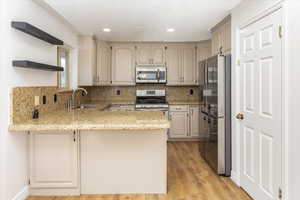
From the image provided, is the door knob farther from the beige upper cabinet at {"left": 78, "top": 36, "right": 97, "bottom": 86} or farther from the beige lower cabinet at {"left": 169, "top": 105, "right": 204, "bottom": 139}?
the beige upper cabinet at {"left": 78, "top": 36, "right": 97, "bottom": 86}

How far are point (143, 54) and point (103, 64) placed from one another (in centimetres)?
98

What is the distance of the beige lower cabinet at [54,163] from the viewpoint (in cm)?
278

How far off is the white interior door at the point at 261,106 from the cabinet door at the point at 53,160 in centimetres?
204

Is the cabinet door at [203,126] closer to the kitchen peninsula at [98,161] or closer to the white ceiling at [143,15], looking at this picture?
the kitchen peninsula at [98,161]

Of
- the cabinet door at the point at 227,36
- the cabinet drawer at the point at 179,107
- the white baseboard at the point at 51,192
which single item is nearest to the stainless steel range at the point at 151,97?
the cabinet drawer at the point at 179,107

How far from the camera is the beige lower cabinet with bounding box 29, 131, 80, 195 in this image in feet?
9.13

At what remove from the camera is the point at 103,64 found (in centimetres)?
555

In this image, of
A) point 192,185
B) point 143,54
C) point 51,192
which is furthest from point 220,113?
point 143,54

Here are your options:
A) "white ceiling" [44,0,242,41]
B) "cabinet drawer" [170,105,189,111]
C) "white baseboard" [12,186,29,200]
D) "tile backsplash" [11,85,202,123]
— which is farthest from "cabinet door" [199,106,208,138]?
"white baseboard" [12,186,29,200]

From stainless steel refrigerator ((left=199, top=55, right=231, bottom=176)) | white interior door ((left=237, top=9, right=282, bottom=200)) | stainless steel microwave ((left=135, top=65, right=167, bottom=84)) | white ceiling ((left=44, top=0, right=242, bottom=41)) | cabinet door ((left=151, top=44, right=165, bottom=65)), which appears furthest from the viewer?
cabinet door ((left=151, top=44, right=165, bottom=65))

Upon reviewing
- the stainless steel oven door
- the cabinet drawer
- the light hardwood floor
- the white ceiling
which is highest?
the white ceiling

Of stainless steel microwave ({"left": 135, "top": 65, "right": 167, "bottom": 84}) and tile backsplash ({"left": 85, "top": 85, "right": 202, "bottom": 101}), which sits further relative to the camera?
tile backsplash ({"left": 85, "top": 85, "right": 202, "bottom": 101})

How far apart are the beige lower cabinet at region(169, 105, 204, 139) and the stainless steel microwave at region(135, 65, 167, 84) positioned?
0.76m

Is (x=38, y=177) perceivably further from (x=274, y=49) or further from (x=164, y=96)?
(x=164, y=96)
